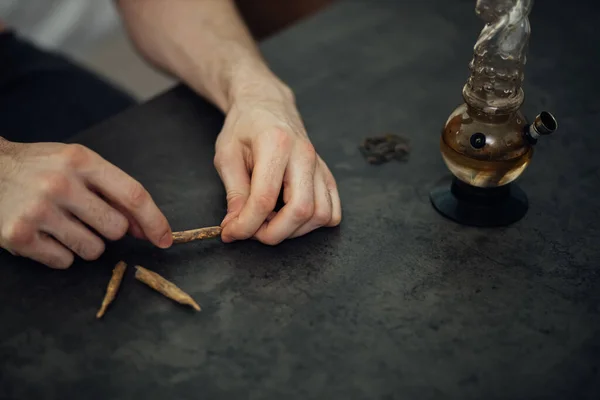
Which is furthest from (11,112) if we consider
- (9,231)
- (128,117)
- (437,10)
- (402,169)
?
(437,10)

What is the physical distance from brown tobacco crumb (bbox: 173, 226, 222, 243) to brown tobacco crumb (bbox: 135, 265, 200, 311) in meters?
0.06

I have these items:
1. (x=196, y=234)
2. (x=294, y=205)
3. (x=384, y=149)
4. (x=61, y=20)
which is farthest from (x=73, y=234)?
(x=61, y=20)

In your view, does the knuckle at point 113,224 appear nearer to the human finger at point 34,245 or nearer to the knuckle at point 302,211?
the human finger at point 34,245

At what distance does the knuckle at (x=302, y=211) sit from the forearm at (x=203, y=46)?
0.25m

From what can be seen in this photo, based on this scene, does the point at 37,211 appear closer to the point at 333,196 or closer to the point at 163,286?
the point at 163,286

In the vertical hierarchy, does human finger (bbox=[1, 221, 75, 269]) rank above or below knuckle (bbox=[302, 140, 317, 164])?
above

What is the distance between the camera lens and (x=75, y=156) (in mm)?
758

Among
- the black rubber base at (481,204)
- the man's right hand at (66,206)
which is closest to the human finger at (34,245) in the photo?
the man's right hand at (66,206)

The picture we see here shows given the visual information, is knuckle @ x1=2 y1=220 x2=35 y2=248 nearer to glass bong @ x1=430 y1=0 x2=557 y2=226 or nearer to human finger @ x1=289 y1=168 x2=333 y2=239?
human finger @ x1=289 y1=168 x2=333 y2=239

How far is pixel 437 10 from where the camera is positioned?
1340mm

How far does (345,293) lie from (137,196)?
0.87 ft

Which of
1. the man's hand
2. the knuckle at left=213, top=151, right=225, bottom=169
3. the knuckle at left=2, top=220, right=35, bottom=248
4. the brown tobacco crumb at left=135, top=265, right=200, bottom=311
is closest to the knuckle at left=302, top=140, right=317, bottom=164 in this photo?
the man's hand

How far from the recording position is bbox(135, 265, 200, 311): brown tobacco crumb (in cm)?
74

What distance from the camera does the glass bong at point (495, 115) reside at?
750 millimetres
